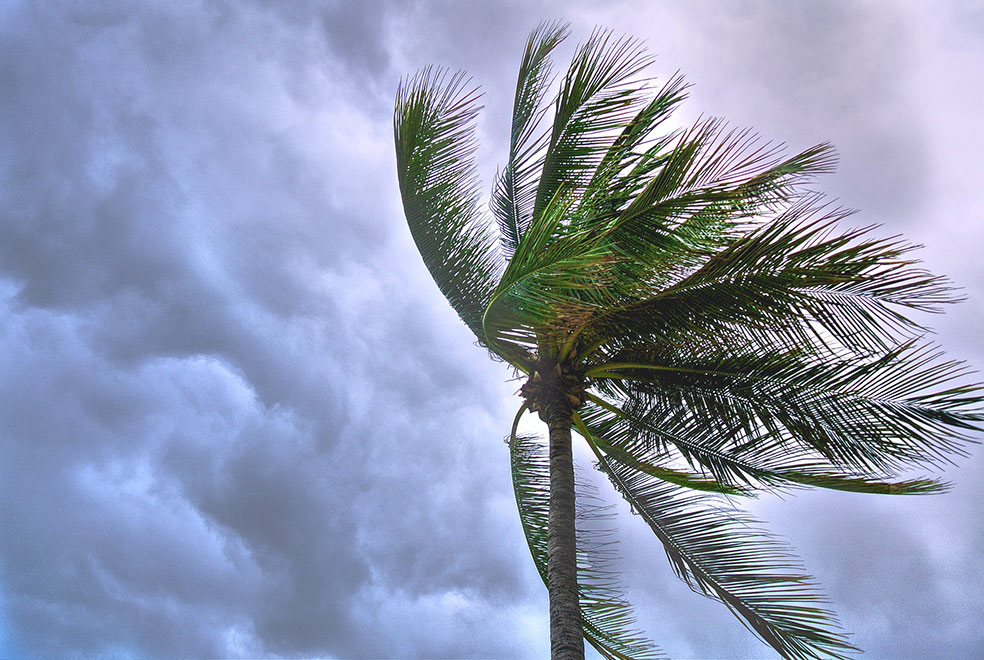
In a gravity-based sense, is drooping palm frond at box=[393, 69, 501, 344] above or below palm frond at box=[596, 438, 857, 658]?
above

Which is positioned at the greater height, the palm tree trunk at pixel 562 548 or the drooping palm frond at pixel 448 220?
the drooping palm frond at pixel 448 220

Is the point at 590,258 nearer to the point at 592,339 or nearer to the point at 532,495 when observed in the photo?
the point at 592,339

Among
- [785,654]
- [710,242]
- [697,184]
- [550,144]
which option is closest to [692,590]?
[785,654]

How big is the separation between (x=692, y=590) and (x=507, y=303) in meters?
3.96

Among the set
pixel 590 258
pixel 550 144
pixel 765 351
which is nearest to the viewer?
pixel 590 258

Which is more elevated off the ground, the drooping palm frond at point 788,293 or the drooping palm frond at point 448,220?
the drooping palm frond at point 448,220

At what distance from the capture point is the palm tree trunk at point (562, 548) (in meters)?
6.20

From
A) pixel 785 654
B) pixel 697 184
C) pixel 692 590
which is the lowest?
pixel 785 654

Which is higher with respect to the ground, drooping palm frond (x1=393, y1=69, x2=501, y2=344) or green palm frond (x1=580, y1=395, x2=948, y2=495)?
drooping palm frond (x1=393, y1=69, x2=501, y2=344)

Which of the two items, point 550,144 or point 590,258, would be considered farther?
point 550,144

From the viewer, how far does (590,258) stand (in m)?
4.99

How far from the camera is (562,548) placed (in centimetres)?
672

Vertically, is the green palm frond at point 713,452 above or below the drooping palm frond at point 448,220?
below

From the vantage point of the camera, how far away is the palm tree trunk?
20.3ft
